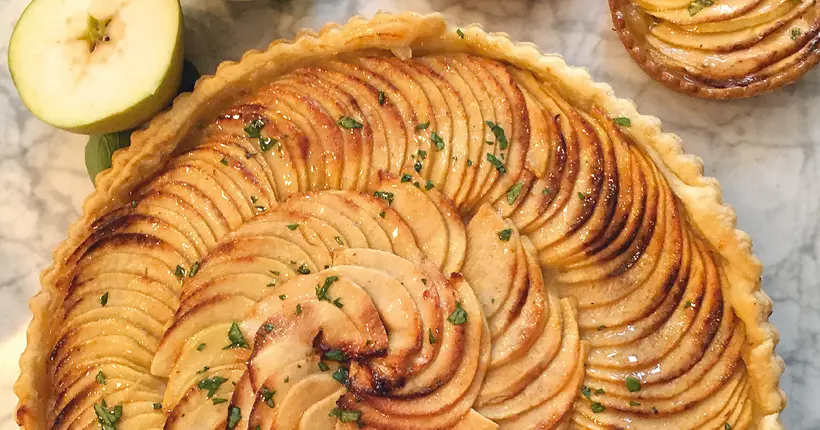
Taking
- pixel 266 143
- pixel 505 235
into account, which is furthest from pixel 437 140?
pixel 266 143

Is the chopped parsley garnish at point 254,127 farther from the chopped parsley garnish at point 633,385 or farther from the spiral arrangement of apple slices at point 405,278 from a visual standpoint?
the chopped parsley garnish at point 633,385

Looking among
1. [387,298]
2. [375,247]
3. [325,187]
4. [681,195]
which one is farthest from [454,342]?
[681,195]

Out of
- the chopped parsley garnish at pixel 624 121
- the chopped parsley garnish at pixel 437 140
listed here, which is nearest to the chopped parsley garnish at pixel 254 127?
the chopped parsley garnish at pixel 437 140

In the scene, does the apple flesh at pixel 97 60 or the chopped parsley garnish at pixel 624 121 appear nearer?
the chopped parsley garnish at pixel 624 121

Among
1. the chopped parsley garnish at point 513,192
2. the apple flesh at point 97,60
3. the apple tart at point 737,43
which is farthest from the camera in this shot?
the apple tart at point 737,43

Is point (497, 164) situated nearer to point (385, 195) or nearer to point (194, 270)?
point (385, 195)

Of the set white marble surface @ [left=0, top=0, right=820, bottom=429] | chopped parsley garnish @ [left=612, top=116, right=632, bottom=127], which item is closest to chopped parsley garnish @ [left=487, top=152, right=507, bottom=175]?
chopped parsley garnish @ [left=612, top=116, right=632, bottom=127]
